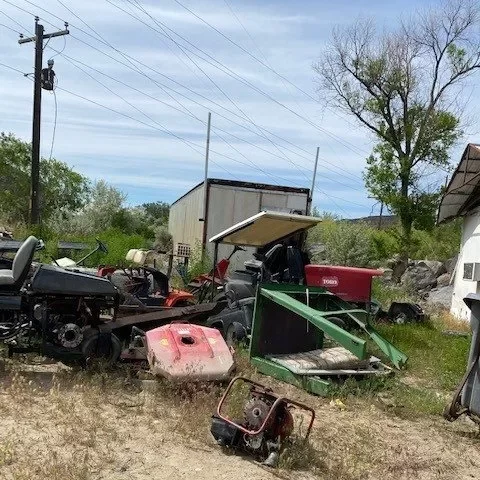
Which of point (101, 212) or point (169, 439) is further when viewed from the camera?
point (101, 212)

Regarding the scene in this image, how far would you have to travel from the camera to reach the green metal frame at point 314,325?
585cm

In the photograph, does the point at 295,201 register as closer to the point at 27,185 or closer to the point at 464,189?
the point at 464,189

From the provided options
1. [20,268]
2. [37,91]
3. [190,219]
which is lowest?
[20,268]

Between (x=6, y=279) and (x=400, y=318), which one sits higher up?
(x=6, y=279)

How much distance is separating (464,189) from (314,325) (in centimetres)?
837

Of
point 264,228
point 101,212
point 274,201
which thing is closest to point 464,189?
point 274,201

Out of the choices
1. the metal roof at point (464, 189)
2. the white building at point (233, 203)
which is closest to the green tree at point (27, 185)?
the white building at point (233, 203)

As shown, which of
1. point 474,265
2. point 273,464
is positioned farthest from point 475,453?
point 474,265

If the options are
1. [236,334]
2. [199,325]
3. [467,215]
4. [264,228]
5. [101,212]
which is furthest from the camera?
[101,212]

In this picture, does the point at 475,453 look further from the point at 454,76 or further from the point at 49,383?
the point at 454,76

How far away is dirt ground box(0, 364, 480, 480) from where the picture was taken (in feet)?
13.3

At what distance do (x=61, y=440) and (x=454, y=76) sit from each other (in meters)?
23.5

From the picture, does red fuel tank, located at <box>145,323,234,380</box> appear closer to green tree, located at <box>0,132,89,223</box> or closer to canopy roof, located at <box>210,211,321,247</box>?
canopy roof, located at <box>210,211,321,247</box>

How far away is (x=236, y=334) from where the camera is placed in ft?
25.2
